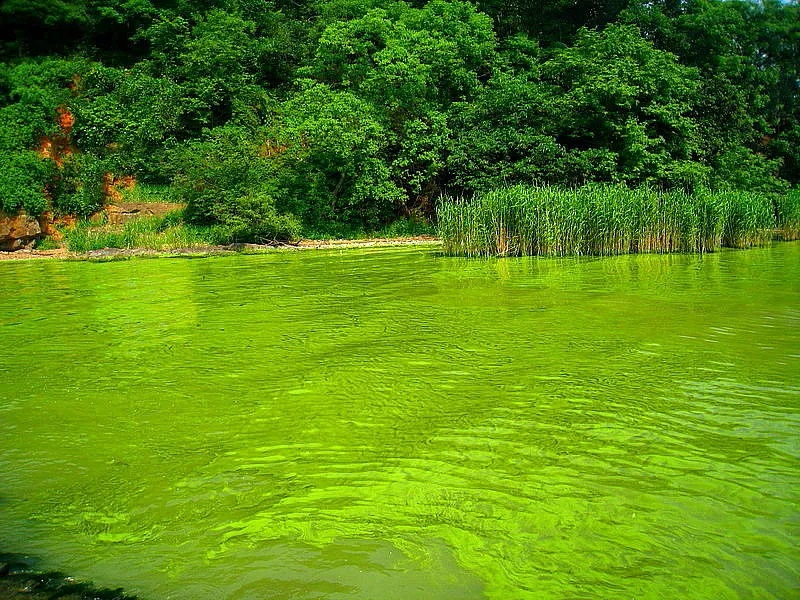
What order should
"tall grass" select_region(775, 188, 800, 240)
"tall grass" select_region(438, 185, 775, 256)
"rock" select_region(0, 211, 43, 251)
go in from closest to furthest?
1. "tall grass" select_region(438, 185, 775, 256)
2. "rock" select_region(0, 211, 43, 251)
3. "tall grass" select_region(775, 188, 800, 240)

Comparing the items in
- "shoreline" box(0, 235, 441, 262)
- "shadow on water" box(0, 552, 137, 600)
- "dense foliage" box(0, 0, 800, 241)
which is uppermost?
"dense foliage" box(0, 0, 800, 241)

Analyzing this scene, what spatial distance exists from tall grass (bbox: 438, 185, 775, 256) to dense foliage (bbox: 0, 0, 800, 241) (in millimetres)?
6030

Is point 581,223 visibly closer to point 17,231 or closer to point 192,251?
point 192,251

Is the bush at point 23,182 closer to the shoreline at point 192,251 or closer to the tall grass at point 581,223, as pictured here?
the shoreline at point 192,251

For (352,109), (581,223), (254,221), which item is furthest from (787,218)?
(254,221)

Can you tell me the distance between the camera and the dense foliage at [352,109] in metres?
20.0

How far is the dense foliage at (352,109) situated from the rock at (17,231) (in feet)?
1.25

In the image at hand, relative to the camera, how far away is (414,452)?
135 inches

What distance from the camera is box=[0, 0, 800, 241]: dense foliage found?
2005 centimetres

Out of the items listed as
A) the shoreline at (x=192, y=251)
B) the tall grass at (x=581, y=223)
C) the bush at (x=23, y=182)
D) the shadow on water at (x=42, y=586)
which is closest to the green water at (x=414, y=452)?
the shadow on water at (x=42, y=586)

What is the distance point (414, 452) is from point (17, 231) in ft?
59.6

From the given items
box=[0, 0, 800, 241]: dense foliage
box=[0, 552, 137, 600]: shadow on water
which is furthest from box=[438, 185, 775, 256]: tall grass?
box=[0, 552, 137, 600]: shadow on water

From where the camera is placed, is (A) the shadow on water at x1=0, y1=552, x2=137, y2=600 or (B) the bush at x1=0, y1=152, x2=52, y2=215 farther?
(B) the bush at x1=0, y1=152, x2=52, y2=215

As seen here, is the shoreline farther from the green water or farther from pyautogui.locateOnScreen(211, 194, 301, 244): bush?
the green water
